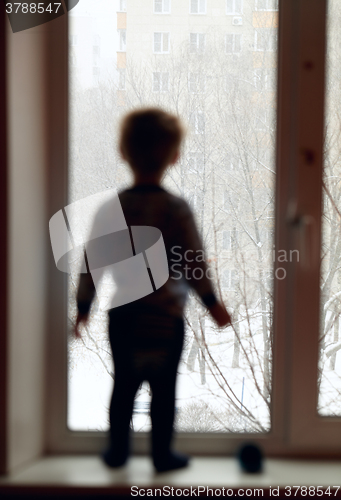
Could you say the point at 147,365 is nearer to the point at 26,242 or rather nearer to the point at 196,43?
the point at 26,242

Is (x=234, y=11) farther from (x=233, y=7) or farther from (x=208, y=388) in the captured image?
(x=208, y=388)

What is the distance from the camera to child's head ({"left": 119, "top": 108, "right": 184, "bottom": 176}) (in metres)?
1.12

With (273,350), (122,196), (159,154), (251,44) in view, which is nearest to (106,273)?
(122,196)

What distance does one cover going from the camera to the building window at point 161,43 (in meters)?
1.13

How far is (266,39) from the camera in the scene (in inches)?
43.8

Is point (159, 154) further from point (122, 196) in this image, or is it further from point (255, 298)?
point (255, 298)

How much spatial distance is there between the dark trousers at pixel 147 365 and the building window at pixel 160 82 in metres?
0.61

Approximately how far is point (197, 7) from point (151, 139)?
1.29ft

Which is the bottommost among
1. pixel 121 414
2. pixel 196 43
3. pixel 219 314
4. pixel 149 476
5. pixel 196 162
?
pixel 149 476

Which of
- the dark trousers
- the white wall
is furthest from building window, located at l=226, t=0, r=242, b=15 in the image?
the dark trousers

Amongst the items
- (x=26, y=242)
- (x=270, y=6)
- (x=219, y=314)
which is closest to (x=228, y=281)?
(x=219, y=314)

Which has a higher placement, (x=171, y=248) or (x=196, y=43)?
(x=196, y=43)

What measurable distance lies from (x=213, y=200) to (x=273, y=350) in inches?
18.2

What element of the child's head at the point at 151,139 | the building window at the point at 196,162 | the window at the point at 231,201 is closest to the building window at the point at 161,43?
the child's head at the point at 151,139
